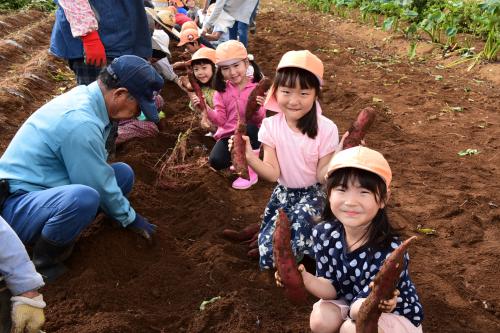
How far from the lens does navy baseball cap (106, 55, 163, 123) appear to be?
2666mm

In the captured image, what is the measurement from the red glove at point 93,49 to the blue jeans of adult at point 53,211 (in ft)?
4.58

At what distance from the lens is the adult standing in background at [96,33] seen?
353cm

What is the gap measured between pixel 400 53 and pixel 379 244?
714 cm

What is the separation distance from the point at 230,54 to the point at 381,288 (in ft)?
8.41

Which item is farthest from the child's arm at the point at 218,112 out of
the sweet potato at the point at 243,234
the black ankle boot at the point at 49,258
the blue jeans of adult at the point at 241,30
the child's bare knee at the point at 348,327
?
the blue jeans of adult at the point at 241,30

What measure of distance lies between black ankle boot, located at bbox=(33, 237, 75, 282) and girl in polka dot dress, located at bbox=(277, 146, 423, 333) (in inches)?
52.5

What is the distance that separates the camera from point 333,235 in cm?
220

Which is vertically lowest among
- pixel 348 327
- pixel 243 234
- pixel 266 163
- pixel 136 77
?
pixel 243 234

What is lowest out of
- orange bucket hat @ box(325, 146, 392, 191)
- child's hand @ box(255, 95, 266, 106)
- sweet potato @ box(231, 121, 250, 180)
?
sweet potato @ box(231, 121, 250, 180)

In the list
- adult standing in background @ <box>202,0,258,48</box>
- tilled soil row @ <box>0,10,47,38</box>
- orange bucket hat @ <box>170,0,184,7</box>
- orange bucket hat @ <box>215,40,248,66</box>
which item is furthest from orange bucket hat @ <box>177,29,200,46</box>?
tilled soil row @ <box>0,10,47,38</box>

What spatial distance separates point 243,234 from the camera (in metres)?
3.25

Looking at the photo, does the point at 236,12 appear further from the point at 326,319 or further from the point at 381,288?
the point at 381,288

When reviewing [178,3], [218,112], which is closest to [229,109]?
[218,112]

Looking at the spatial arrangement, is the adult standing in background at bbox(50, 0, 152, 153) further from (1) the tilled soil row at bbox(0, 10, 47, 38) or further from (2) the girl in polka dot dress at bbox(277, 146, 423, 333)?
(1) the tilled soil row at bbox(0, 10, 47, 38)
